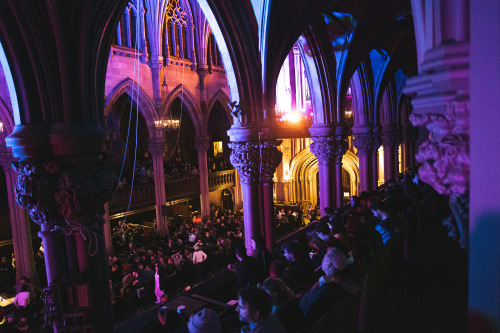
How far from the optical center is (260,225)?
7551 mm

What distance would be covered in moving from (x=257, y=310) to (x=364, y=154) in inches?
471

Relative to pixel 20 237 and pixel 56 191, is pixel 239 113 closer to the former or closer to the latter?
pixel 56 191

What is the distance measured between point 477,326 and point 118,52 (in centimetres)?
1441

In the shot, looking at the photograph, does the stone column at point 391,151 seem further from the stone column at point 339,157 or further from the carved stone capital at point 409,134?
the stone column at point 339,157

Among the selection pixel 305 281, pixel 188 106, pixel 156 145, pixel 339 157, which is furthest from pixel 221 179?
pixel 305 281

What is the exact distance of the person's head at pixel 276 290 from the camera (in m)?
3.00

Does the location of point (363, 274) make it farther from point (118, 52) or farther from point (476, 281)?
point (118, 52)

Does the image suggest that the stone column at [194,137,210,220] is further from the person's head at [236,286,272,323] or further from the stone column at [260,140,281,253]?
the person's head at [236,286,272,323]

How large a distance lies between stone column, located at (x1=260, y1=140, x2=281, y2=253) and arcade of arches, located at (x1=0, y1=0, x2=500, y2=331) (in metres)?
0.04

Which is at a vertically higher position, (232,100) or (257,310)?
(232,100)

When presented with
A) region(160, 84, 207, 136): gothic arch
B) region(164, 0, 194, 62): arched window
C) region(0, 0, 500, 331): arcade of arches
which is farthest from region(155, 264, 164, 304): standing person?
region(164, 0, 194, 62): arched window

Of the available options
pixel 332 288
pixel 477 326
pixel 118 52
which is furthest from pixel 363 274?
pixel 118 52

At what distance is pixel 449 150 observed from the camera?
1828 mm

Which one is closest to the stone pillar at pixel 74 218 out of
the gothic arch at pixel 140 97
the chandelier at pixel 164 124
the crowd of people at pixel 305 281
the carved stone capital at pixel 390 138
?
the crowd of people at pixel 305 281
